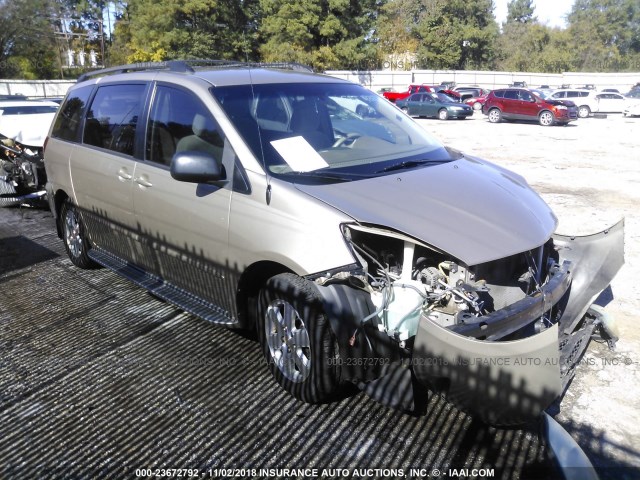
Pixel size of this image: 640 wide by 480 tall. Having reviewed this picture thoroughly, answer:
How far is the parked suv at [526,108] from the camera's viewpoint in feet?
73.7

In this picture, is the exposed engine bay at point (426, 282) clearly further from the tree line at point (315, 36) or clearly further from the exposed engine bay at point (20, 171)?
the tree line at point (315, 36)

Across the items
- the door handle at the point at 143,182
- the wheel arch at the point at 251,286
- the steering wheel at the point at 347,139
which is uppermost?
the steering wheel at the point at 347,139

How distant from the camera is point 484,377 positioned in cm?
231

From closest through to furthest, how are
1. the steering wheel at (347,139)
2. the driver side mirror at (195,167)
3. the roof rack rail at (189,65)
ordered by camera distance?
the driver side mirror at (195,167) < the steering wheel at (347,139) < the roof rack rail at (189,65)

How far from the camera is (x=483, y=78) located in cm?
5131

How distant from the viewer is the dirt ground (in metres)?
3.00

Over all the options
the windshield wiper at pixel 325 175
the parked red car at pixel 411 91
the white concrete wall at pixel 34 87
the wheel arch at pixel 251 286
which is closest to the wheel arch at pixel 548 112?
the parked red car at pixel 411 91

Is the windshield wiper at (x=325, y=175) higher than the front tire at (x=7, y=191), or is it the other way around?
the windshield wiper at (x=325, y=175)

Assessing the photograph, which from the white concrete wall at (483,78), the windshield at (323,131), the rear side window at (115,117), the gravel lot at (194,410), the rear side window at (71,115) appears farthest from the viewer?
the white concrete wall at (483,78)

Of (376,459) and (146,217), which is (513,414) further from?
(146,217)

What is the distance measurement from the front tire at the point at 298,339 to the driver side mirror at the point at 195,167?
2.44ft

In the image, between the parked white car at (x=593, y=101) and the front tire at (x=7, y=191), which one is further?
the parked white car at (x=593, y=101)

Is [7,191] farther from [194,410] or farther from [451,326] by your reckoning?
[451,326]

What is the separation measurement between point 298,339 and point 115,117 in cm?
263
